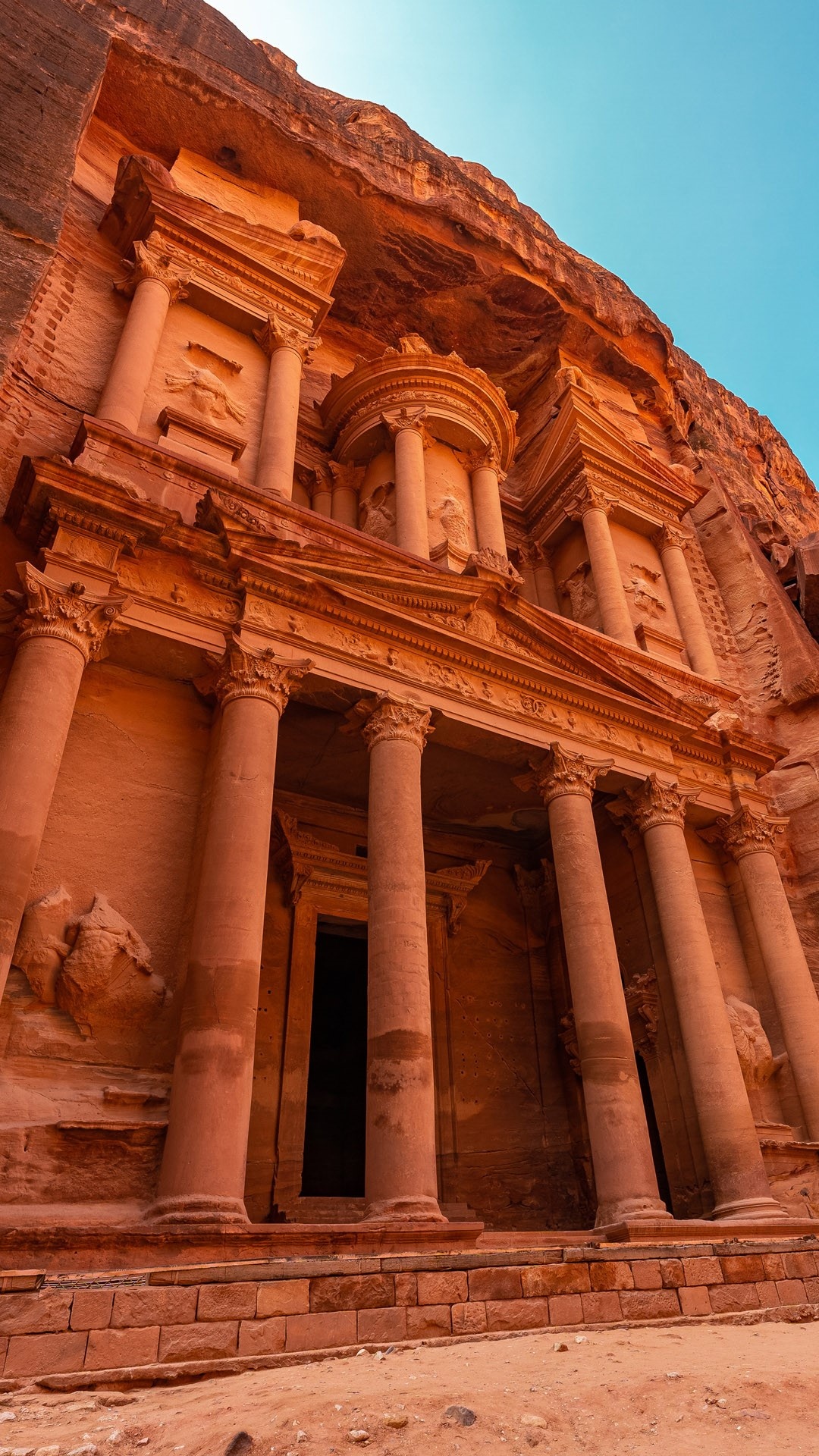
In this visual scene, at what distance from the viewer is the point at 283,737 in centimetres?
Result: 1263

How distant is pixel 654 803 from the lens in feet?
44.1

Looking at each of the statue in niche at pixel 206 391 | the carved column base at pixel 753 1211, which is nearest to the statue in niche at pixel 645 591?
the statue in niche at pixel 206 391

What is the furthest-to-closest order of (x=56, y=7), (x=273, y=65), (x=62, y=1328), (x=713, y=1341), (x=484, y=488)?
(x=273, y=65), (x=484, y=488), (x=56, y=7), (x=713, y=1341), (x=62, y=1328)

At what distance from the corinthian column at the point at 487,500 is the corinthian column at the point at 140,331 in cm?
659

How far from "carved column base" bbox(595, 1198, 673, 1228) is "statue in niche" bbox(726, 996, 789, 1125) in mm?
3441

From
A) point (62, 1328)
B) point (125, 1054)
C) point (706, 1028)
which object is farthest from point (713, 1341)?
point (706, 1028)

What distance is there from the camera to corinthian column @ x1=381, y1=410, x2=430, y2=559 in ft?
50.5

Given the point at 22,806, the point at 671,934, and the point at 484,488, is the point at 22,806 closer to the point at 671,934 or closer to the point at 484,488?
the point at 671,934

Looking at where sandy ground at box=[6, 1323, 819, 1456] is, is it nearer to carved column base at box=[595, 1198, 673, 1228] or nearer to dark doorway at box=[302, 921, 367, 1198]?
carved column base at box=[595, 1198, 673, 1228]

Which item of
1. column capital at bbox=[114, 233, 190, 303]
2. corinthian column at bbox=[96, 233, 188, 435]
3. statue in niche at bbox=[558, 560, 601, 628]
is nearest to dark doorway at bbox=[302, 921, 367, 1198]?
statue in niche at bbox=[558, 560, 601, 628]

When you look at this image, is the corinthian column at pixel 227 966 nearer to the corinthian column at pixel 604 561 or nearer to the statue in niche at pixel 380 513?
the statue in niche at pixel 380 513

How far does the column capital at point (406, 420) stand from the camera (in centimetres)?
1708

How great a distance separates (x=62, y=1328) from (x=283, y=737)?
338 inches

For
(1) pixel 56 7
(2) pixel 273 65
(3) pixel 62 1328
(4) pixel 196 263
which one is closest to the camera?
(3) pixel 62 1328
